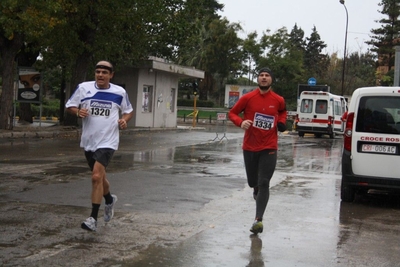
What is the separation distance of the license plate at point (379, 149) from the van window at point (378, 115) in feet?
0.79

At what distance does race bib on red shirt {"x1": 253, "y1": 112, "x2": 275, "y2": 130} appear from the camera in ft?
25.3

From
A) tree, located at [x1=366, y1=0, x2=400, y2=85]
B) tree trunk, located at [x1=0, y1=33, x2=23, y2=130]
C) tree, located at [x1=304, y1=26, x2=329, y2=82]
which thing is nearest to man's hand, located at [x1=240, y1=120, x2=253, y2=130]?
tree trunk, located at [x1=0, y1=33, x2=23, y2=130]

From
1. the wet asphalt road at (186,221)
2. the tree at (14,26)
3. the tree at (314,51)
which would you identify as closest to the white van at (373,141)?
the wet asphalt road at (186,221)

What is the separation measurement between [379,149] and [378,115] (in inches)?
21.6

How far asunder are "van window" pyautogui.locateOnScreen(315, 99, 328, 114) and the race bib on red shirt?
30.5 m

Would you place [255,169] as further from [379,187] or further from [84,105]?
[379,187]

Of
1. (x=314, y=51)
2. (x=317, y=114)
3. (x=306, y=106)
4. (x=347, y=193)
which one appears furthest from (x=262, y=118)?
(x=314, y=51)

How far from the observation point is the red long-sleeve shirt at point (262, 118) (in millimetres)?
7723

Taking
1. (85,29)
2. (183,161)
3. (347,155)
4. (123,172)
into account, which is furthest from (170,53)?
(347,155)

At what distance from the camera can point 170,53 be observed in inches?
1369

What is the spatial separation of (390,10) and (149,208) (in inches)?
2927

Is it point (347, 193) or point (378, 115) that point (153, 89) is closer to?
point (347, 193)

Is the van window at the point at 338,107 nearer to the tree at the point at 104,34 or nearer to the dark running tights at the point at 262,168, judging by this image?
the tree at the point at 104,34

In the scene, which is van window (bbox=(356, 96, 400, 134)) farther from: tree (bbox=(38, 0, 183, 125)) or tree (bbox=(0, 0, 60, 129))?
tree (bbox=(38, 0, 183, 125))
